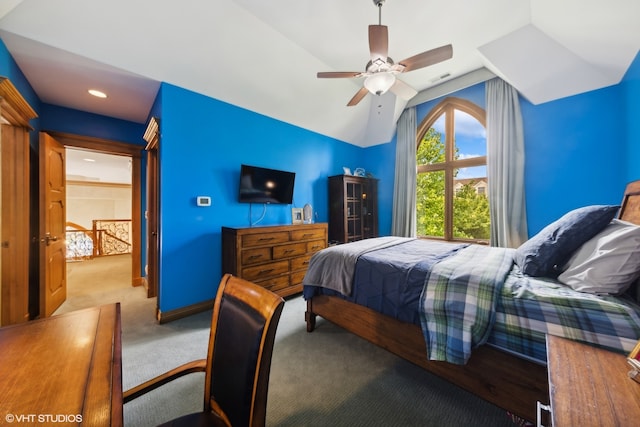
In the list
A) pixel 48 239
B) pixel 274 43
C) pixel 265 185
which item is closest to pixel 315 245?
pixel 265 185

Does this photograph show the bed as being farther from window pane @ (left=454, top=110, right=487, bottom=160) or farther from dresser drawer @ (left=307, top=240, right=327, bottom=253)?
window pane @ (left=454, top=110, right=487, bottom=160)

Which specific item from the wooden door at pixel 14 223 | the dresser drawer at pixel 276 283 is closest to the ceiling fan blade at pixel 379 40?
the dresser drawer at pixel 276 283

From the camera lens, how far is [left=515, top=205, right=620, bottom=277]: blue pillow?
54.0 inches

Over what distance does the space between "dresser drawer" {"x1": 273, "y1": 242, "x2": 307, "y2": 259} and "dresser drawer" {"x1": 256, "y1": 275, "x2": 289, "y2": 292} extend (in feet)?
0.96

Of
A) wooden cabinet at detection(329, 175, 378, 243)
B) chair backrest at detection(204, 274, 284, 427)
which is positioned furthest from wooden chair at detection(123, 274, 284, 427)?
wooden cabinet at detection(329, 175, 378, 243)

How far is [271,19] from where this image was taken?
2.51 m

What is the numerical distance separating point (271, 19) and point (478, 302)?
3.24m

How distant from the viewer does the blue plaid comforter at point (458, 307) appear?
50.1 inches

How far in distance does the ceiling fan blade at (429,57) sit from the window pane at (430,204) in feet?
8.17

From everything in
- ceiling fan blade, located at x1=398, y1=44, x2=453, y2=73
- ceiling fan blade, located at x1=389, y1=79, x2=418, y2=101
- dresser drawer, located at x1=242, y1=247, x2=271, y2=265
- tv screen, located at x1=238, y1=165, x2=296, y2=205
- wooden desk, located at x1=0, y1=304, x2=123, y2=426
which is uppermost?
ceiling fan blade, located at x1=389, y1=79, x2=418, y2=101

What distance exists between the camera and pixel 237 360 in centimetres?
78

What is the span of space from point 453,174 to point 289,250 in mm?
3149

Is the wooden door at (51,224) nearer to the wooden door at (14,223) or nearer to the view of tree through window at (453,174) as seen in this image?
the wooden door at (14,223)

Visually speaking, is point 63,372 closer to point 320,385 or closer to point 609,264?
point 320,385
